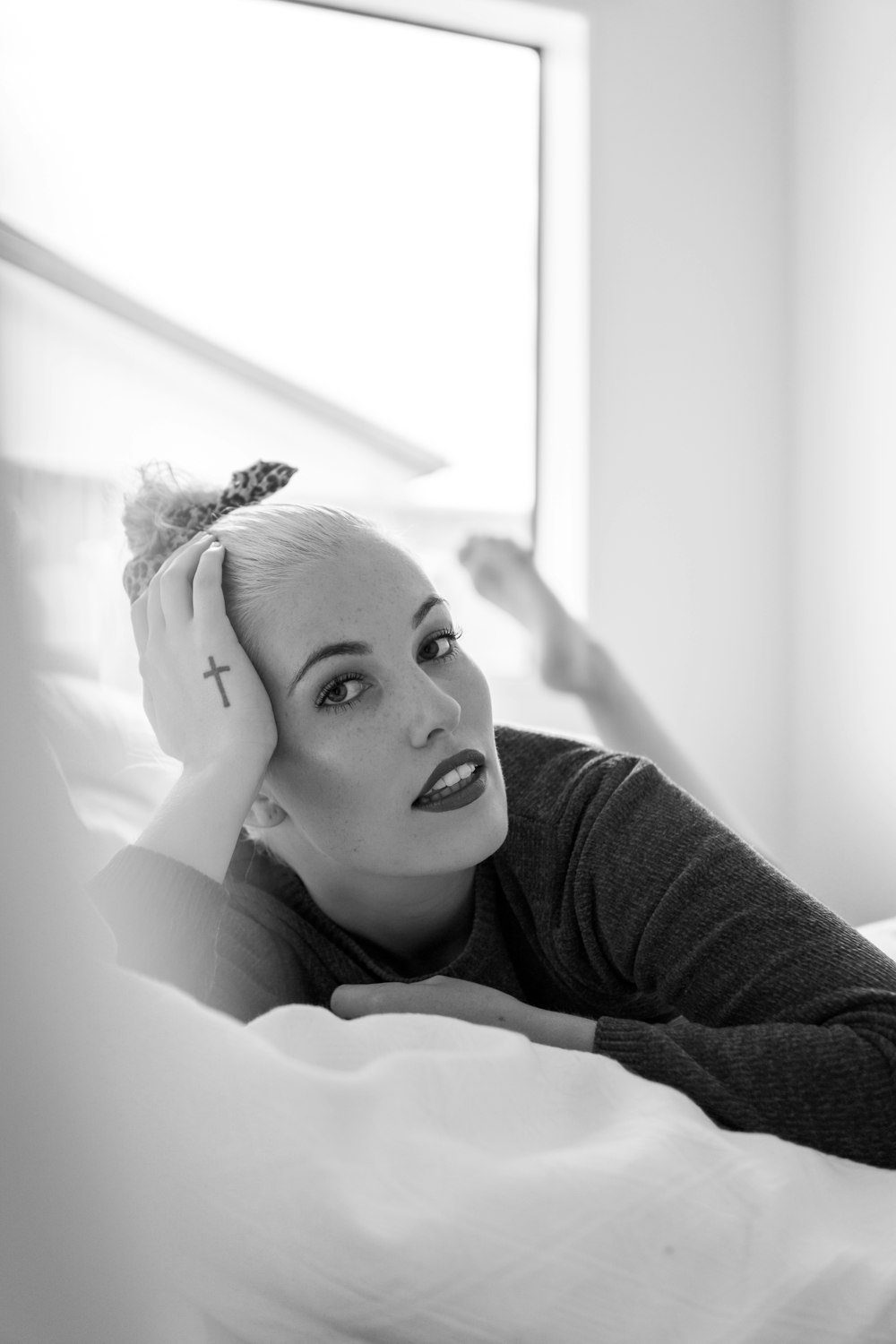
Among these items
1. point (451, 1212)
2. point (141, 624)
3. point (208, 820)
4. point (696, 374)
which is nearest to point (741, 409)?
point (696, 374)

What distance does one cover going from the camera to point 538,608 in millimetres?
1718

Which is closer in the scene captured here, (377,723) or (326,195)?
(377,723)

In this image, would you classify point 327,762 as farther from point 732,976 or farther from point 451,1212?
point 451,1212

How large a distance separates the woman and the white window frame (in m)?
1.19

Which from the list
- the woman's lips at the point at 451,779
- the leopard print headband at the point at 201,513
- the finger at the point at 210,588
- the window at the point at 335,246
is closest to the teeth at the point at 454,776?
the woman's lips at the point at 451,779

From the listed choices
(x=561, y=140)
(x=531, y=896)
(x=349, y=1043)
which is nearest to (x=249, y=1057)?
(x=349, y=1043)

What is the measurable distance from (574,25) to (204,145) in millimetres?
694

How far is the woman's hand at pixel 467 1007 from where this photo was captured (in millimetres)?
817

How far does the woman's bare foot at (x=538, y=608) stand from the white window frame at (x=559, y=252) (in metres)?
0.47

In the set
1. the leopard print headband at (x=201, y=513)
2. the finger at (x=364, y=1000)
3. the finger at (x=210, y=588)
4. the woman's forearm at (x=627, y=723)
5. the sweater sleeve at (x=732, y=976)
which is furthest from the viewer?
the woman's forearm at (x=627, y=723)

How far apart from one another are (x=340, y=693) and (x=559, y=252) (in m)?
1.59

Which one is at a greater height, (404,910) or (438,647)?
(438,647)

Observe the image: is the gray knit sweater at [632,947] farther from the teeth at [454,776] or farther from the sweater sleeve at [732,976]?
the teeth at [454,776]

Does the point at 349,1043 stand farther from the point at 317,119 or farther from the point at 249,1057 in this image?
the point at 317,119
